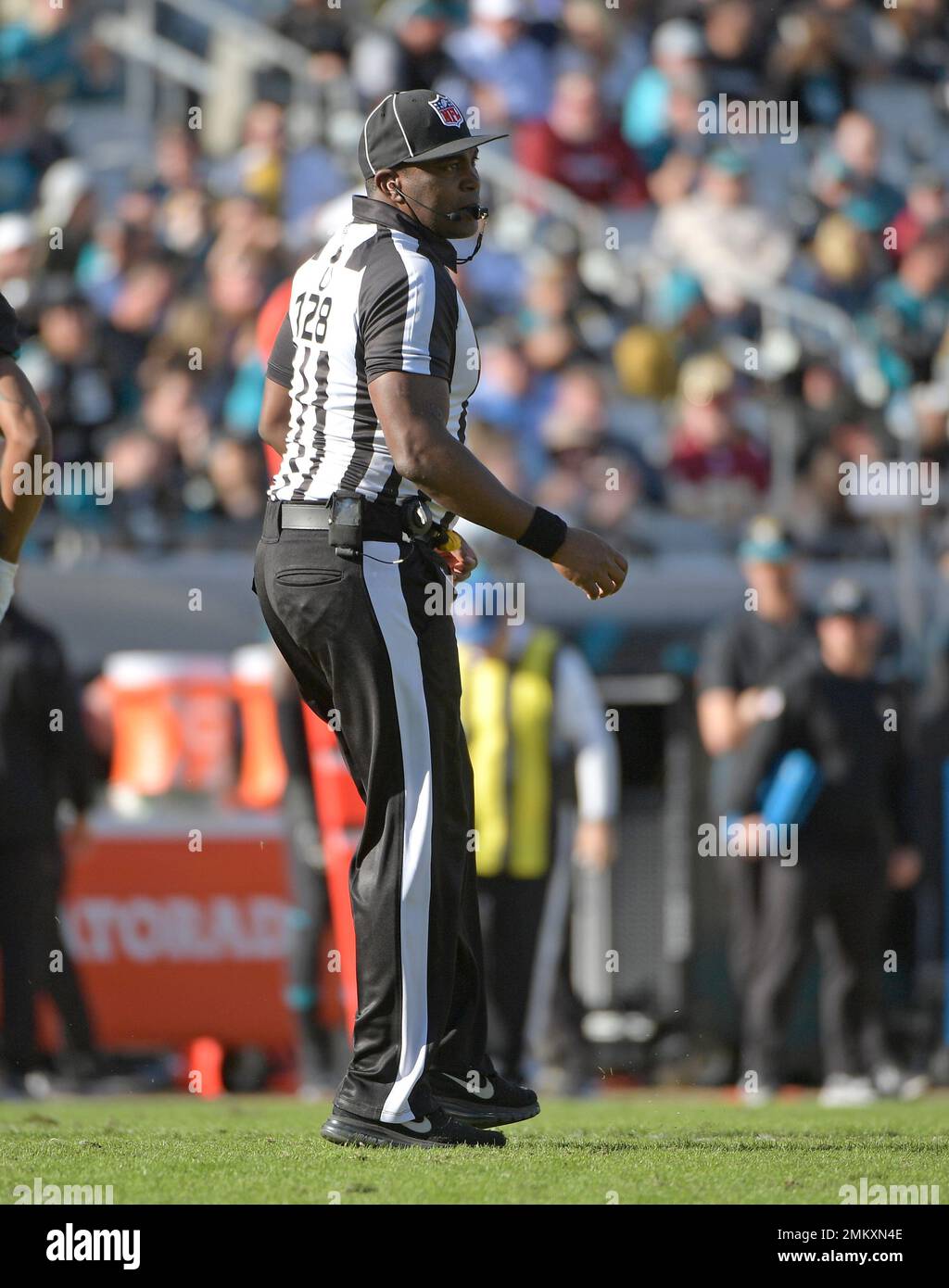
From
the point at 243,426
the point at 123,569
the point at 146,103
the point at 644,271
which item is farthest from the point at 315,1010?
the point at 146,103

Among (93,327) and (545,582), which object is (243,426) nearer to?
(93,327)

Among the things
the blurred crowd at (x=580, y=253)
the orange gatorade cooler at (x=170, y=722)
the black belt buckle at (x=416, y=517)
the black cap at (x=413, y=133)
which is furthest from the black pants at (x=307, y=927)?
the black cap at (x=413, y=133)

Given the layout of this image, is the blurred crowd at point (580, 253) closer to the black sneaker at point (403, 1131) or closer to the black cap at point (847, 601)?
the black cap at point (847, 601)

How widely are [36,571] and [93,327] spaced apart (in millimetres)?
2540

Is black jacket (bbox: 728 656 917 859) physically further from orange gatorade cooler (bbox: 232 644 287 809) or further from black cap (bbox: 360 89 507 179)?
black cap (bbox: 360 89 507 179)

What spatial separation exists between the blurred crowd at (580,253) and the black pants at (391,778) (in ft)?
17.0

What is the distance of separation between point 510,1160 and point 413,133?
Result: 2397 mm

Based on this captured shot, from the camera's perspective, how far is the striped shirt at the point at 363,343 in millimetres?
4793

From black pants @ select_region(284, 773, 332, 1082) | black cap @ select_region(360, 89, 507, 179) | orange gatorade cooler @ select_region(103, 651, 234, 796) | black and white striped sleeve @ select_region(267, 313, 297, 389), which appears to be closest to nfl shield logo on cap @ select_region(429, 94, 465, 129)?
black cap @ select_region(360, 89, 507, 179)

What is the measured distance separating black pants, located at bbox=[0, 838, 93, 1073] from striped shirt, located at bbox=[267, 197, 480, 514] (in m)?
3.98

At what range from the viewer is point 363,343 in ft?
16.1

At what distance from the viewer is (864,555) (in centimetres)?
1066

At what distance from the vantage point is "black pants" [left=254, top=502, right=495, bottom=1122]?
4906 millimetres

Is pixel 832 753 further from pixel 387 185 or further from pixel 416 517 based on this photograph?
pixel 387 185
